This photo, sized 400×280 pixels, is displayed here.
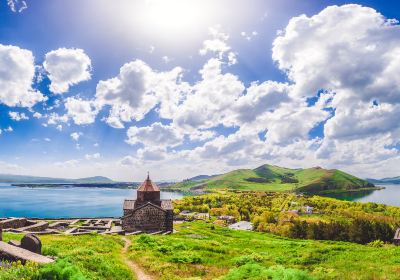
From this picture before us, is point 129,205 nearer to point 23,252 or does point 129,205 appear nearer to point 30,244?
point 30,244

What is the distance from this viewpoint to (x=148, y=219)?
191ft

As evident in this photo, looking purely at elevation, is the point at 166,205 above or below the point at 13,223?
above

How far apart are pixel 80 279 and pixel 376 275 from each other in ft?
40.9

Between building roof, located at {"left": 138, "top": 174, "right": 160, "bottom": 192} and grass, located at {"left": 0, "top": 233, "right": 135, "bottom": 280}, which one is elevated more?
building roof, located at {"left": 138, "top": 174, "right": 160, "bottom": 192}

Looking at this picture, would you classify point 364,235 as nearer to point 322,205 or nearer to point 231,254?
point 231,254

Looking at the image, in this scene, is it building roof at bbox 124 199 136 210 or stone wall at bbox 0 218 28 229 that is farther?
building roof at bbox 124 199 136 210

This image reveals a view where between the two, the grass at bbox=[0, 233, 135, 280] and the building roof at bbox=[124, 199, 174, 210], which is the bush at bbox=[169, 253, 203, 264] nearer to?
the grass at bbox=[0, 233, 135, 280]

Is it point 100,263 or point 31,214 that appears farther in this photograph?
point 31,214

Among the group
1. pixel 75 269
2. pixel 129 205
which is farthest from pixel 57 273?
pixel 129 205

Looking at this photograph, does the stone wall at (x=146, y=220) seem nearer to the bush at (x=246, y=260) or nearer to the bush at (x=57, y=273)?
the bush at (x=246, y=260)

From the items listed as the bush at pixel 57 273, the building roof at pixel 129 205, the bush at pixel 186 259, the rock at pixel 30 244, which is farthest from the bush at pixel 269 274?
the building roof at pixel 129 205

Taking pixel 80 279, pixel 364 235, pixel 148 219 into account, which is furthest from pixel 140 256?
pixel 364 235

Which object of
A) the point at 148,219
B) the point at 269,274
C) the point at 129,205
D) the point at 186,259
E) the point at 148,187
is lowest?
the point at 148,219

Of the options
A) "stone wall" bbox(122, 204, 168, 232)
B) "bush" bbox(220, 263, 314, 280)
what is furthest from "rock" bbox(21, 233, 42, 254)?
"stone wall" bbox(122, 204, 168, 232)
